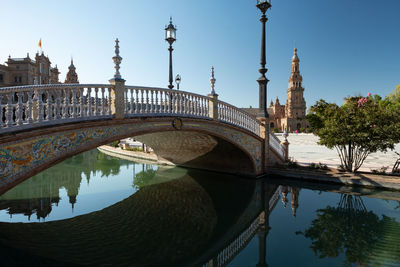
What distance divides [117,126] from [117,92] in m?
0.94

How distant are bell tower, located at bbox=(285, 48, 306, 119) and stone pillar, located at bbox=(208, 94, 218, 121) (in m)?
74.3

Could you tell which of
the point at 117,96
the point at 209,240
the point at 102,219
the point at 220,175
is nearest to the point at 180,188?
the point at 220,175

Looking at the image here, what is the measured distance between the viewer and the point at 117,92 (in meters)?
6.48

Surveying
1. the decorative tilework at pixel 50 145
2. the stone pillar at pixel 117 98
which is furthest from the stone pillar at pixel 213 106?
the stone pillar at pixel 117 98

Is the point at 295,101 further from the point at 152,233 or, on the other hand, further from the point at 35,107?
the point at 35,107

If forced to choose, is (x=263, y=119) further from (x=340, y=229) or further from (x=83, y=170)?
(x=83, y=170)

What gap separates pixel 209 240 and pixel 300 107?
81112 mm

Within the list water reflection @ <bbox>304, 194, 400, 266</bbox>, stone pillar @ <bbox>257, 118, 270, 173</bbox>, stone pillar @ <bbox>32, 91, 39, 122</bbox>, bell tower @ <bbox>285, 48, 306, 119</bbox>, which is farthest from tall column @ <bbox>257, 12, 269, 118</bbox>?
bell tower @ <bbox>285, 48, 306, 119</bbox>

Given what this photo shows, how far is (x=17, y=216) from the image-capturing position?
23.7 ft

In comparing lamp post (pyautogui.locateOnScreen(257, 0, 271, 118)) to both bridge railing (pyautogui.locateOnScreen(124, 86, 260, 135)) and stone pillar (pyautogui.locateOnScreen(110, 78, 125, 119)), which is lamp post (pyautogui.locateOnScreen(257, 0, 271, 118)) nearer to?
bridge railing (pyautogui.locateOnScreen(124, 86, 260, 135))

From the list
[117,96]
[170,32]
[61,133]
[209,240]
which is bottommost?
[209,240]

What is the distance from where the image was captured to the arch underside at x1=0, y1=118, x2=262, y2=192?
461 centimetres

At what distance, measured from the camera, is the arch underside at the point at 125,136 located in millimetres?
4609

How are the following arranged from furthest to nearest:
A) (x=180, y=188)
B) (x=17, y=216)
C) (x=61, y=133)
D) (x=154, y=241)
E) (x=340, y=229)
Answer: (x=180, y=188) < (x=17, y=216) < (x=340, y=229) < (x=154, y=241) < (x=61, y=133)
